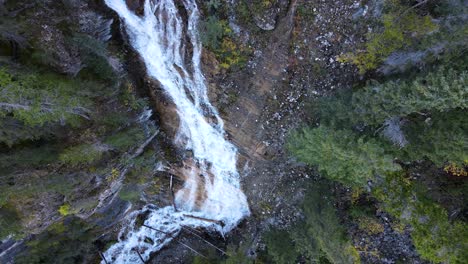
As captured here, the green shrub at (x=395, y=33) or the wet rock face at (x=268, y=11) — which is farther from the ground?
the green shrub at (x=395, y=33)

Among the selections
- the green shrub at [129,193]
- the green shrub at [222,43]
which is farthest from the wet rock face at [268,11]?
the green shrub at [129,193]

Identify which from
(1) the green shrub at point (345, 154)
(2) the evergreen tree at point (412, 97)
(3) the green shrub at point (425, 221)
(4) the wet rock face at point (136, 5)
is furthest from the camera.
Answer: (4) the wet rock face at point (136, 5)

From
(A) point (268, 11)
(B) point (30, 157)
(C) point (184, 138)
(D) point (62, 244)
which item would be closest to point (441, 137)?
(A) point (268, 11)

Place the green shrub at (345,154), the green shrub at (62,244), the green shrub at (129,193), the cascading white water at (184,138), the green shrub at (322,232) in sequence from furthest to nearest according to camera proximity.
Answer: the green shrub at (129,193), the green shrub at (62,244), the cascading white water at (184,138), the green shrub at (322,232), the green shrub at (345,154)

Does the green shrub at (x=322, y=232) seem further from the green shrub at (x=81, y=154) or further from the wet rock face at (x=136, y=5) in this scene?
the wet rock face at (x=136, y=5)

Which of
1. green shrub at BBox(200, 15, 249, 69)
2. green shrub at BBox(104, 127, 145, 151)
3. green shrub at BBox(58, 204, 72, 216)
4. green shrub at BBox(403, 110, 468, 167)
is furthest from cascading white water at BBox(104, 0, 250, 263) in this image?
green shrub at BBox(403, 110, 468, 167)

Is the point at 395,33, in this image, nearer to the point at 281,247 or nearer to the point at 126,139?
the point at 281,247

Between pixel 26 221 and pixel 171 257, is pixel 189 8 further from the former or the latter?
pixel 171 257

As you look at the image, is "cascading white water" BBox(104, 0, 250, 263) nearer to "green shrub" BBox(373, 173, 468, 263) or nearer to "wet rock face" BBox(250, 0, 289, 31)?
"wet rock face" BBox(250, 0, 289, 31)
